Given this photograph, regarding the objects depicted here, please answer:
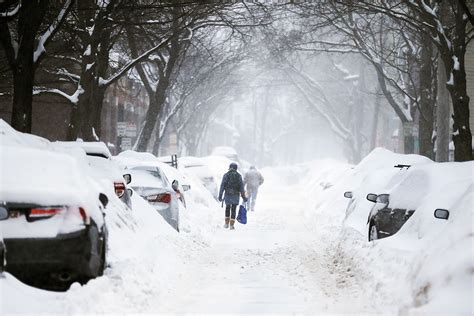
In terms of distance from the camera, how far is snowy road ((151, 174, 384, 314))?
8375mm

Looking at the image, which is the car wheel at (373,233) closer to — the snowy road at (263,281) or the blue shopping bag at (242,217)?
the snowy road at (263,281)

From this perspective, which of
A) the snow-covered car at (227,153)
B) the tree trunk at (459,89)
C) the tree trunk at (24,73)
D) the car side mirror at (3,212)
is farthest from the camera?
the snow-covered car at (227,153)

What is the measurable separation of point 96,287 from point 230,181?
12.2 m

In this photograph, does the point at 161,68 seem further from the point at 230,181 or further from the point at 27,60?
the point at 27,60

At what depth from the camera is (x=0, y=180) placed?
23.0 feet

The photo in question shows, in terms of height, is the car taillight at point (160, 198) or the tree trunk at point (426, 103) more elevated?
the tree trunk at point (426, 103)

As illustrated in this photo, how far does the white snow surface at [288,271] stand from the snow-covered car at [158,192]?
0.62m

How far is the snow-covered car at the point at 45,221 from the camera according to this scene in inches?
270

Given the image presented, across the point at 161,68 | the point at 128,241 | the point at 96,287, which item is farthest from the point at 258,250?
the point at 161,68

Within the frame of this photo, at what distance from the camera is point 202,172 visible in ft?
97.4

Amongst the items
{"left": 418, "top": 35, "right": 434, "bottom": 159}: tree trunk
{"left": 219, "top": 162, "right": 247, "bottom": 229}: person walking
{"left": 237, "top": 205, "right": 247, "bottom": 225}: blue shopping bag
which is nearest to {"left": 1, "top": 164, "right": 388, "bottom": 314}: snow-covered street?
{"left": 219, "top": 162, "right": 247, "bottom": 229}: person walking

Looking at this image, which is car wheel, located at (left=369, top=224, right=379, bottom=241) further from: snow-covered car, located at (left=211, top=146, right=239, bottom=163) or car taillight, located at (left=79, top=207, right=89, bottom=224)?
snow-covered car, located at (left=211, top=146, right=239, bottom=163)

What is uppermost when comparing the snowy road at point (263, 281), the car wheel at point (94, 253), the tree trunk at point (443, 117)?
the tree trunk at point (443, 117)

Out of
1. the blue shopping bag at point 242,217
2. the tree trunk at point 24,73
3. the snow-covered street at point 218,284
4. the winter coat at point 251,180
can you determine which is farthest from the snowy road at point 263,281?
the winter coat at point 251,180
